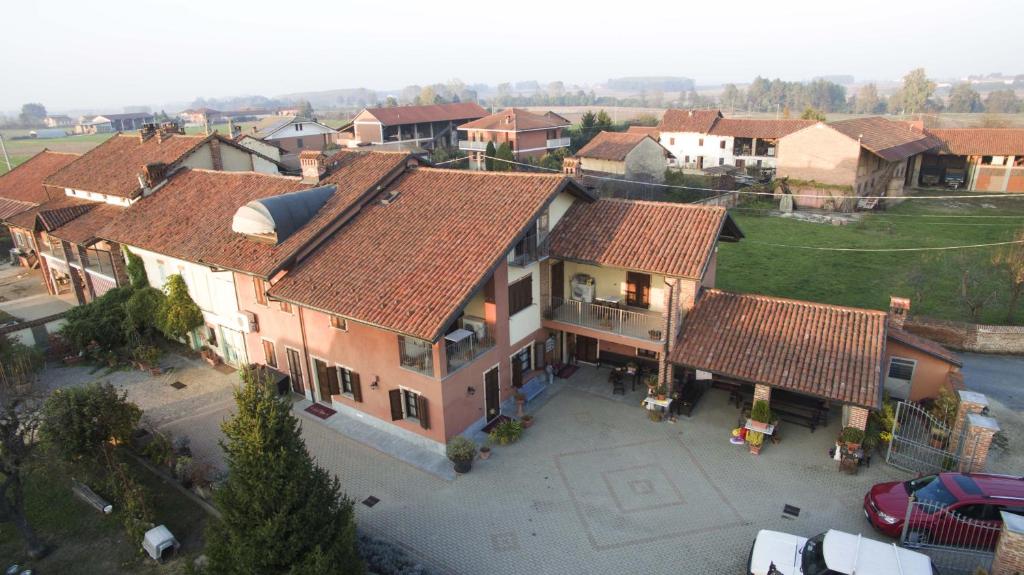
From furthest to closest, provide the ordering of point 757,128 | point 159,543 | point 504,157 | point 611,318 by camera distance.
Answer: point 757,128
point 504,157
point 611,318
point 159,543

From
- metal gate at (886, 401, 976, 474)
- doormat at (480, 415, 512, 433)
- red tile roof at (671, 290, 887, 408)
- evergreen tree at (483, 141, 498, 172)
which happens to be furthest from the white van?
→ evergreen tree at (483, 141, 498, 172)

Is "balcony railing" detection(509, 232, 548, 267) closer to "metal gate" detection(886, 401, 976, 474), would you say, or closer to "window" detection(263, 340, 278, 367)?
"window" detection(263, 340, 278, 367)

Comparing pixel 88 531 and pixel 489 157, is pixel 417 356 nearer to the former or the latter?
pixel 88 531

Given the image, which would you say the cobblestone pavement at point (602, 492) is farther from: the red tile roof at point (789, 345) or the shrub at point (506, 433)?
the red tile roof at point (789, 345)

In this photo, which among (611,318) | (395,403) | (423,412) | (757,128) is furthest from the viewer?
(757,128)

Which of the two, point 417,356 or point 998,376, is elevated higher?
point 417,356

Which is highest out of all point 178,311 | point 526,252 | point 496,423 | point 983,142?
point 983,142

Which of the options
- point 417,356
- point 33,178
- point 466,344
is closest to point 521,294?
point 466,344
